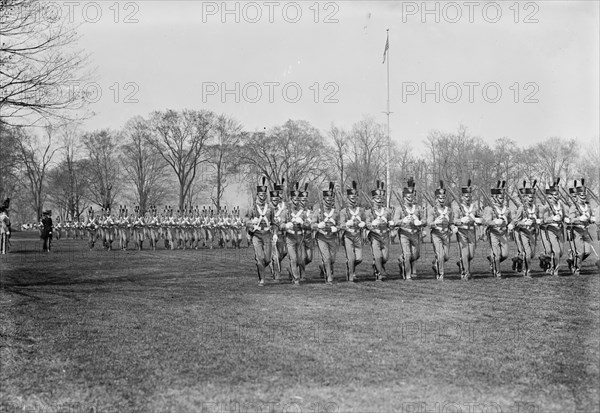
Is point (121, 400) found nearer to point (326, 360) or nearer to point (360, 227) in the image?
point (326, 360)

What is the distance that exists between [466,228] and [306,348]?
908 cm

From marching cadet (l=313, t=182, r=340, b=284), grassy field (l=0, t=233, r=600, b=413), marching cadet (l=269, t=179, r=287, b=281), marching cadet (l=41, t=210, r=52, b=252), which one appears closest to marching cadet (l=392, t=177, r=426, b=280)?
grassy field (l=0, t=233, r=600, b=413)

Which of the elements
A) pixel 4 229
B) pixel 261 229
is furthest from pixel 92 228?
pixel 261 229

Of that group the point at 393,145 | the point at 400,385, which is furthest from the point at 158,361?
the point at 393,145

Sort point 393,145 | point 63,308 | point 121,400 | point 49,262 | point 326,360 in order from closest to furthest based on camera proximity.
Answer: point 121,400, point 326,360, point 63,308, point 49,262, point 393,145

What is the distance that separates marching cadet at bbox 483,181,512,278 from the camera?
16.0 meters

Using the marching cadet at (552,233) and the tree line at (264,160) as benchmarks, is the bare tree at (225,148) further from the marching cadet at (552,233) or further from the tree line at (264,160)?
the marching cadet at (552,233)

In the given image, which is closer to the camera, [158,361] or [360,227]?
[158,361]

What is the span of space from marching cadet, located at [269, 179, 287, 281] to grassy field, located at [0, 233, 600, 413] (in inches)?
73.9

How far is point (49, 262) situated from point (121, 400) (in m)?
19.5

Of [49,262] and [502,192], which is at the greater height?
[502,192]

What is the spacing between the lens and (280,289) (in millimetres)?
14289

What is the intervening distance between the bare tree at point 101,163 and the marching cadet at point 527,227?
190ft

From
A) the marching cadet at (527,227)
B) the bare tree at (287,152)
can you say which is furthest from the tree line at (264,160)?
the marching cadet at (527,227)
